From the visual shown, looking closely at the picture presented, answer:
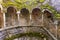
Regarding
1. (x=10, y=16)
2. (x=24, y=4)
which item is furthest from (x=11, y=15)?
(x=24, y=4)

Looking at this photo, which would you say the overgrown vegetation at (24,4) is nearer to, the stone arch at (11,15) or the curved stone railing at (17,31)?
the stone arch at (11,15)

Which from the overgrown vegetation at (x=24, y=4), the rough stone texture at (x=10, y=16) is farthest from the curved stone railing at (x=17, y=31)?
the overgrown vegetation at (x=24, y=4)

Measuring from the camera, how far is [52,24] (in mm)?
5234

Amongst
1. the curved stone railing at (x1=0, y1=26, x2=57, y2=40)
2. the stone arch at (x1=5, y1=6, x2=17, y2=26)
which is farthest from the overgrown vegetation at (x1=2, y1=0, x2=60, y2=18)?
the curved stone railing at (x1=0, y1=26, x2=57, y2=40)

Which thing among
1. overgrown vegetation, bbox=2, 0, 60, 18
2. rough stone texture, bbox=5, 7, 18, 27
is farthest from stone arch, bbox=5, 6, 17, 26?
overgrown vegetation, bbox=2, 0, 60, 18

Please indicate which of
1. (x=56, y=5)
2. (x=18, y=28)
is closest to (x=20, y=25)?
(x=18, y=28)

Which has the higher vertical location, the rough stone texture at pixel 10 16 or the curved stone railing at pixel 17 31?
the rough stone texture at pixel 10 16

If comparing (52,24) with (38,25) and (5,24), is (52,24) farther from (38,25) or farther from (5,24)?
(5,24)

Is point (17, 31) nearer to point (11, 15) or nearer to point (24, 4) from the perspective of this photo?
point (11, 15)

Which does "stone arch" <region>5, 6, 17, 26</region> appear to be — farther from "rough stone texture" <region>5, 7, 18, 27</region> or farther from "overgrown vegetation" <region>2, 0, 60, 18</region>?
"overgrown vegetation" <region>2, 0, 60, 18</region>

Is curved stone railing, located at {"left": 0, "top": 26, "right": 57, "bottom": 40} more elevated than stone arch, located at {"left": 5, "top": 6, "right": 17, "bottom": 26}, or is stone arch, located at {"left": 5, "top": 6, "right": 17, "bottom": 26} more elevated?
stone arch, located at {"left": 5, "top": 6, "right": 17, "bottom": 26}

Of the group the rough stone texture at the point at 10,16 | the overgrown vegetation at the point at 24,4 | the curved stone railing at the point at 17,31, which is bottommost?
the curved stone railing at the point at 17,31

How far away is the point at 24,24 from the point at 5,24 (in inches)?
22.3

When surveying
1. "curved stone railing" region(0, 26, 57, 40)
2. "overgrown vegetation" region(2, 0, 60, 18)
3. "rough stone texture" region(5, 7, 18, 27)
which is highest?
"overgrown vegetation" region(2, 0, 60, 18)
